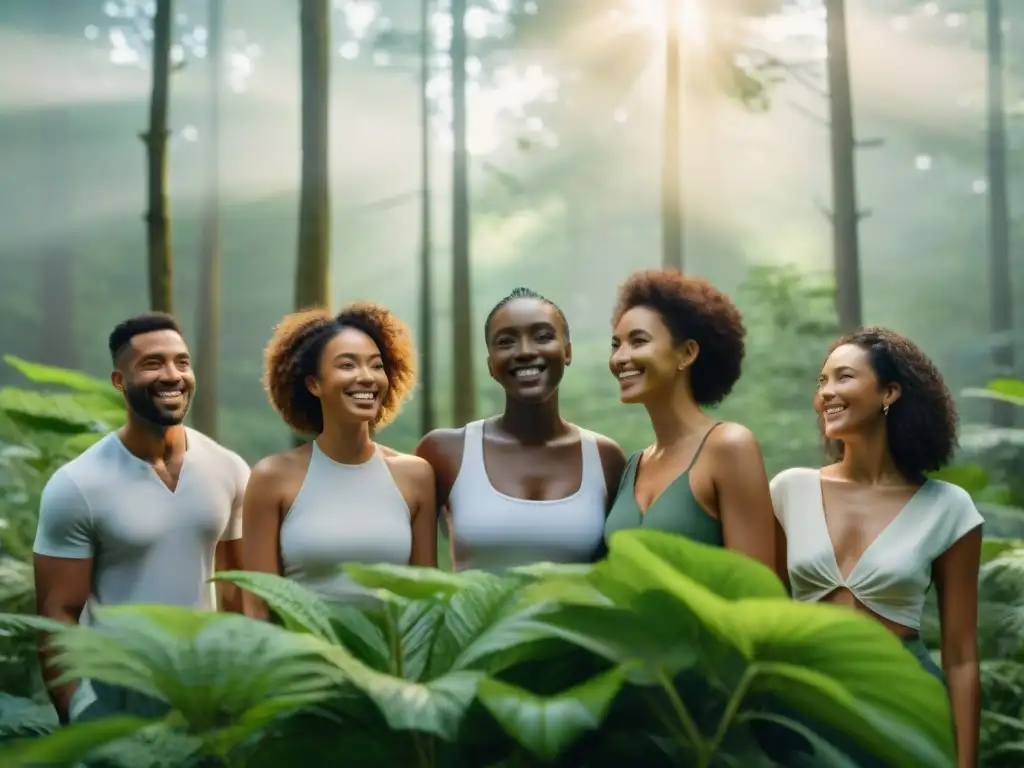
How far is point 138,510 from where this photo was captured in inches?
92.3

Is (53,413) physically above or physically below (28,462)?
above


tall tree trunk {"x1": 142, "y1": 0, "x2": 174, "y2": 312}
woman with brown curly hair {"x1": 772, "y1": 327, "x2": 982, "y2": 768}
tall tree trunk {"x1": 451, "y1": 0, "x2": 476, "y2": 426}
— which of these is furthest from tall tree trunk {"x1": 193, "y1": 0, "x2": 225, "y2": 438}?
woman with brown curly hair {"x1": 772, "y1": 327, "x2": 982, "y2": 768}

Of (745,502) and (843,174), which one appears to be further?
(843,174)

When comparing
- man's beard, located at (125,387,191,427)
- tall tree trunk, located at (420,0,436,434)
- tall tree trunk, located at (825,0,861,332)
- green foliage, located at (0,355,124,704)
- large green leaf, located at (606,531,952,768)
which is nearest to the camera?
large green leaf, located at (606,531,952,768)

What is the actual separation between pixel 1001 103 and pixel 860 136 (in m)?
1.67

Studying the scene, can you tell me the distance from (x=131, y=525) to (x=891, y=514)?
1.61 meters

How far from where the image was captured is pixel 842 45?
725 centimetres

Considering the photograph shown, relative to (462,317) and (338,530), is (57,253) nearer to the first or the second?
(462,317)

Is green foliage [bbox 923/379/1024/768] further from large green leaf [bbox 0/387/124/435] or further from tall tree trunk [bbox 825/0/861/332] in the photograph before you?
large green leaf [bbox 0/387/124/435]

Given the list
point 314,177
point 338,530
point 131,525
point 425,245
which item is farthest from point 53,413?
point 425,245

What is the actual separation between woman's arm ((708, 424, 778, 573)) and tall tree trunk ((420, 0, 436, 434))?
301 inches

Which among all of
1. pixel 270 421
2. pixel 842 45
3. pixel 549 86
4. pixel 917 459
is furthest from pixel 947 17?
pixel 917 459

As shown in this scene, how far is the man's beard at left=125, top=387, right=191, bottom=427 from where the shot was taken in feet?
7.79

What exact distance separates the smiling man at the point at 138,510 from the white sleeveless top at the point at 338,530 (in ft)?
0.87
